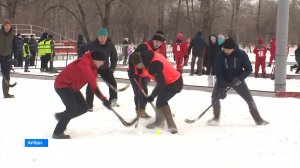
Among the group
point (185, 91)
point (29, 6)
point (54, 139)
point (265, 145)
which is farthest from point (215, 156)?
point (29, 6)

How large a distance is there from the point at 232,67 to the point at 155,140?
6.06 ft

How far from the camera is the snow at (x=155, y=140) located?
16.0ft

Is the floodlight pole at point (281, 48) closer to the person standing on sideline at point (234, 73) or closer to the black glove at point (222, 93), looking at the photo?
the person standing on sideline at point (234, 73)

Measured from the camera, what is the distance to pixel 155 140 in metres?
5.88

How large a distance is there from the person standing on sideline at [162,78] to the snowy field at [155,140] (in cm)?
33

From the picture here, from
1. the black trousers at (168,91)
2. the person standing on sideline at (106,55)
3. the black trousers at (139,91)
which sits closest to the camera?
the black trousers at (168,91)

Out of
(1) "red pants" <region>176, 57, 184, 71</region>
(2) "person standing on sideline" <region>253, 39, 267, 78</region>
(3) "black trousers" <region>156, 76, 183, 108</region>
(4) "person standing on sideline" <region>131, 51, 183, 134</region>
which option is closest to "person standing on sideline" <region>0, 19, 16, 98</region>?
(4) "person standing on sideline" <region>131, 51, 183, 134</region>

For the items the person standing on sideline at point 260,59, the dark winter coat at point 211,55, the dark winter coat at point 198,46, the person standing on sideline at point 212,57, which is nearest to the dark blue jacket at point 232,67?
the person standing on sideline at point 212,57

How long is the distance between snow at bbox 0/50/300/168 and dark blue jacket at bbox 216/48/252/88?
2.46 ft

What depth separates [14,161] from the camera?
486 centimetres

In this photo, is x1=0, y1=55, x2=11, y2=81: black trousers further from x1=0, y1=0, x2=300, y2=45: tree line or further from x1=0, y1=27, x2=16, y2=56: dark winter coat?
x1=0, y1=0, x2=300, y2=45: tree line

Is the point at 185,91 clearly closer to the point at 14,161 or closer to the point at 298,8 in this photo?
the point at 14,161

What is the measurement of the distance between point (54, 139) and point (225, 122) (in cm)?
286

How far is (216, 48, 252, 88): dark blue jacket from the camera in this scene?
21.9ft
